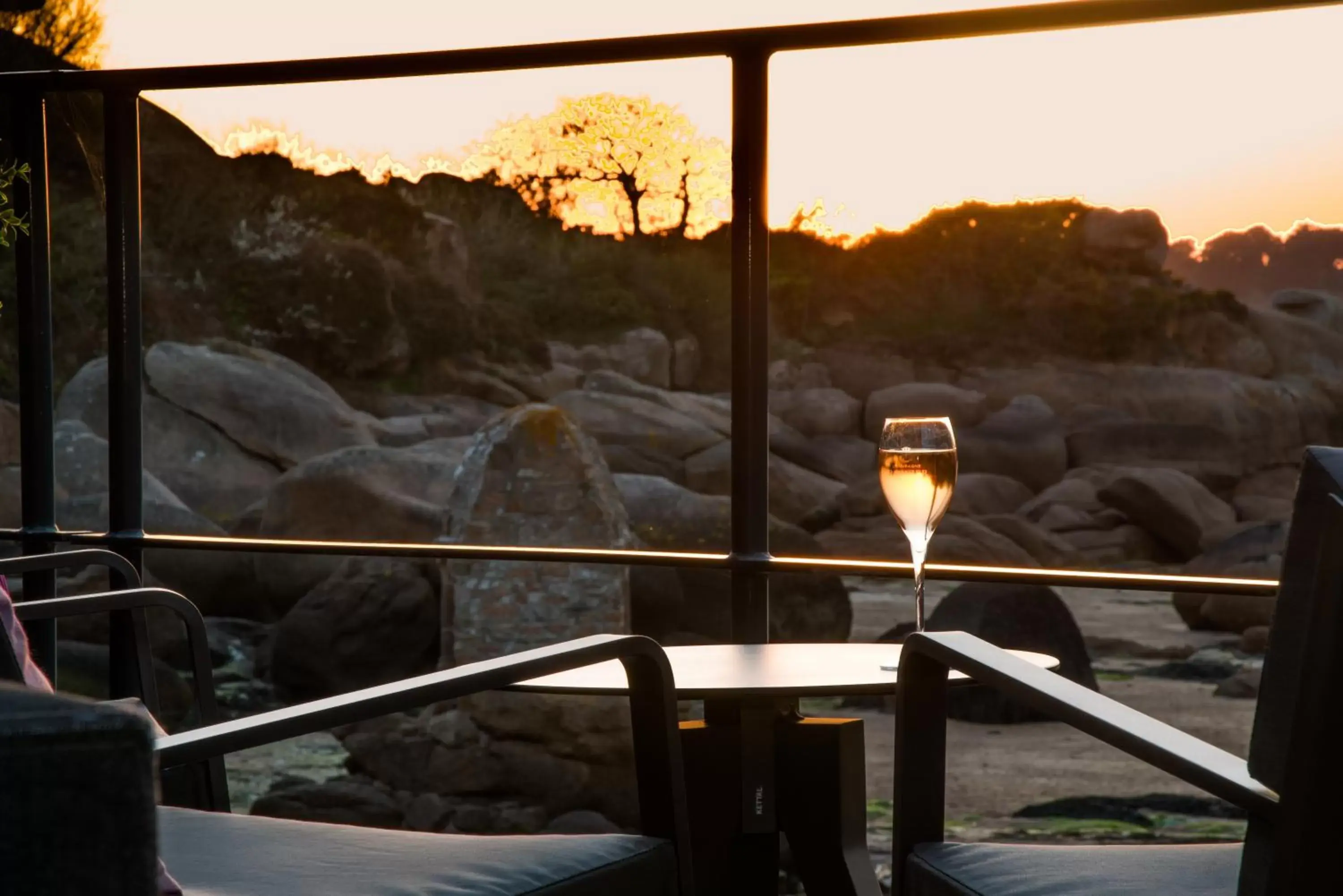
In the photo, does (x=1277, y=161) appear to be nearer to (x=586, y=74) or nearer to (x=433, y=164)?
(x=586, y=74)

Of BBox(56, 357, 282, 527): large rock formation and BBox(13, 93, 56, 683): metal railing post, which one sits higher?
BBox(13, 93, 56, 683): metal railing post

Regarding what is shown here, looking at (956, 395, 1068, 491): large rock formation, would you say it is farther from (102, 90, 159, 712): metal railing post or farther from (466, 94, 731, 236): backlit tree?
(102, 90, 159, 712): metal railing post

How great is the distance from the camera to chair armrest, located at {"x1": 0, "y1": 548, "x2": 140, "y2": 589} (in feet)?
5.15

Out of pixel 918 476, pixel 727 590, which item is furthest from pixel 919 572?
pixel 727 590

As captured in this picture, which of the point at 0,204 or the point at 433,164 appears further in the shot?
the point at 433,164

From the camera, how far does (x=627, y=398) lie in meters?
20.1

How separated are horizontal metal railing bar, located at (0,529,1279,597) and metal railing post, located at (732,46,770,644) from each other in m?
0.04

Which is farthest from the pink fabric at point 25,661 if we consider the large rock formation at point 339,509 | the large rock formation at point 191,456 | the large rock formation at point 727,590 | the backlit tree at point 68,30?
the large rock formation at point 191,456

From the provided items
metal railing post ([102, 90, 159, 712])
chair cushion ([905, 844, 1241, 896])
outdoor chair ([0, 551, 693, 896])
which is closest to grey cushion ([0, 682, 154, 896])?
outdoor chair ([0, 551, 693, 896])

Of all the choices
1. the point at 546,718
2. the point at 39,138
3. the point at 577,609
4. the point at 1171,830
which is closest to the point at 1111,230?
the point at 1171,830

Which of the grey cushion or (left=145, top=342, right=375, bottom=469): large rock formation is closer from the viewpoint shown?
the grey cushion

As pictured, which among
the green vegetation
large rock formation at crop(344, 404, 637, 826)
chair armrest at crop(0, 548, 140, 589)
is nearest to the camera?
chair armrest at crop(0, 548, 140, 589)

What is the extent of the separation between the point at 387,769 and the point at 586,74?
988 centimetres

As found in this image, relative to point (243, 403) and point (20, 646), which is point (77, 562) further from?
point (243, 403)
